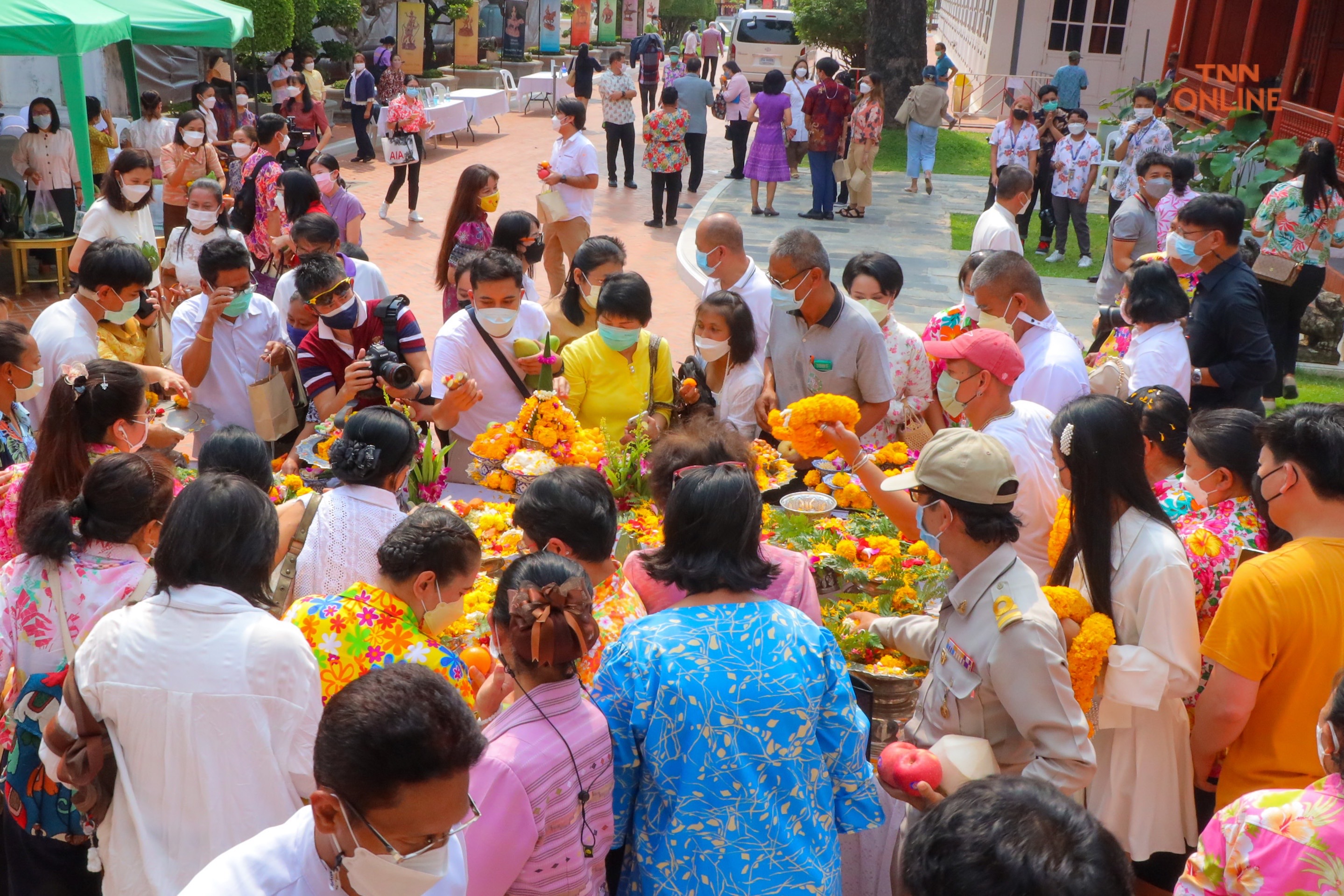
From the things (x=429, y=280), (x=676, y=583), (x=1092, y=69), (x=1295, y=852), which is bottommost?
(x=429, y=280)

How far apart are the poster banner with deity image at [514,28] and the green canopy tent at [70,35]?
1994cm

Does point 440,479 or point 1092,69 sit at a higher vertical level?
point 1092,69

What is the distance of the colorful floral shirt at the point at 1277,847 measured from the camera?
2170mm

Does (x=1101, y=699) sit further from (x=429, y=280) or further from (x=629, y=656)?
(x=429, y=280)

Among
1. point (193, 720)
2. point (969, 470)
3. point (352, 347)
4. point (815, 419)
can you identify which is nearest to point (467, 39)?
point (352, 347)

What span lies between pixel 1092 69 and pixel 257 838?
28.0m

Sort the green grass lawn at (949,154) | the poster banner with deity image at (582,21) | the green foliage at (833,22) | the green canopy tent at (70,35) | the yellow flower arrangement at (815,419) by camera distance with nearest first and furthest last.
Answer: the yellow flower arrangement at (815,419) < the green canopy tent at (70,35) < the green grass lawn at (949,154) < the green foliage at (833,22) < the poster banner with deity image at (582,21)

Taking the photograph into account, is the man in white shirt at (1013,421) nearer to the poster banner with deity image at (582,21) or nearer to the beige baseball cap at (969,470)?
the beige baseball cap at (969,470)

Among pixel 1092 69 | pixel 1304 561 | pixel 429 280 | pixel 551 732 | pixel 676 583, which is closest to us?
pixel 551 732

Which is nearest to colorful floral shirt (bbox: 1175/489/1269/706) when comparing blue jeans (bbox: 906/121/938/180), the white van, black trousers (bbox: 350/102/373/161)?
blue jeans (bbox: 906/121/938/180)

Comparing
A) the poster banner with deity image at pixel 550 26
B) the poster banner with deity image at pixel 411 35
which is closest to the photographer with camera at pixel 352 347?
the poster banner with deity image at pixel 411 35

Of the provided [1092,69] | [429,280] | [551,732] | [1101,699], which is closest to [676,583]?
[551,732]

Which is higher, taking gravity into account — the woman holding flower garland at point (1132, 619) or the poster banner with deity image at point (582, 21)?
the poster banner with deity image at point (582, 21)

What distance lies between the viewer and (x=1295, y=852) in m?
2.19
